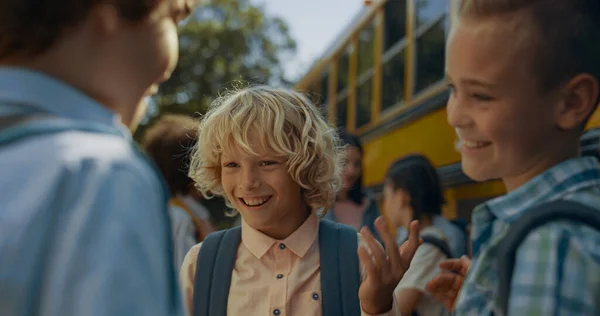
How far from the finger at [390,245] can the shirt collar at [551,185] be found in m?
0.46

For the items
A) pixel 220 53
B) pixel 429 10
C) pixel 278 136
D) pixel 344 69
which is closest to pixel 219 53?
pixel 220 53

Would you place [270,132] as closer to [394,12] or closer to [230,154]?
[230,154]

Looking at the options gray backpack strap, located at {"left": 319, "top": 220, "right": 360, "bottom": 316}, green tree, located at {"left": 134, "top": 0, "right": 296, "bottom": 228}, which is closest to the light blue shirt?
gray backpack strap, located at {"left": 319, "top": 220, "right": 360, "bottom": 316}

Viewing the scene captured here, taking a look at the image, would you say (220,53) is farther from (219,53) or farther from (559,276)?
(559,276)

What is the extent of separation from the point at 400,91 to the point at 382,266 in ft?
12.4

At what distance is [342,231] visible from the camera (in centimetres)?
205

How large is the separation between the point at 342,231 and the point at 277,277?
21 cm

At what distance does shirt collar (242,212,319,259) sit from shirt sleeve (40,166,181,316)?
3.94 feet

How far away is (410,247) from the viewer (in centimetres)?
174

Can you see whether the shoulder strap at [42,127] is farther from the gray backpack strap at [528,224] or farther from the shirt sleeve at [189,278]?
the shirt sleeve at [189,278]

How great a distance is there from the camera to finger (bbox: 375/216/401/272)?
1648mm

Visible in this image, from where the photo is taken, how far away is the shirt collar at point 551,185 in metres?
1.17

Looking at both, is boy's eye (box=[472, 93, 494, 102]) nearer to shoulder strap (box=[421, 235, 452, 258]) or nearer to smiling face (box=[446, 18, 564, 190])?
smiling face (box=[446, 18, 564, 190])

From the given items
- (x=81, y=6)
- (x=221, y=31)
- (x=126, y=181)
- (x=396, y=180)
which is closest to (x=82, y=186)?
(x=126, y=181)
